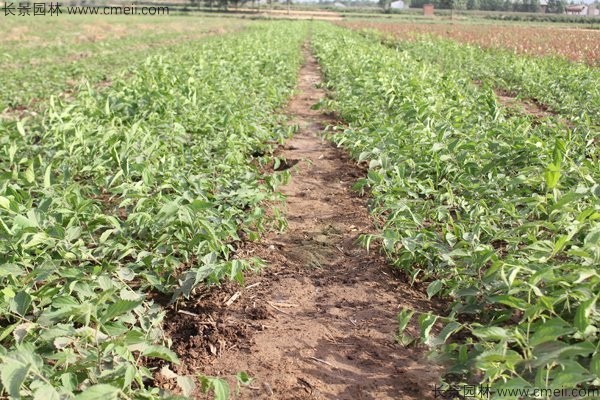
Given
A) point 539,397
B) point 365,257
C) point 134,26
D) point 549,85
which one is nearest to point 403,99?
point 365,257

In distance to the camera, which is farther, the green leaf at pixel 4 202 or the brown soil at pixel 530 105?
the brown soil at pixel 530 105

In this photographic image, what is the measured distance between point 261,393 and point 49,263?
44.5 inches

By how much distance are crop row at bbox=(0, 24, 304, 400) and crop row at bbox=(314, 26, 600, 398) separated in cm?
98

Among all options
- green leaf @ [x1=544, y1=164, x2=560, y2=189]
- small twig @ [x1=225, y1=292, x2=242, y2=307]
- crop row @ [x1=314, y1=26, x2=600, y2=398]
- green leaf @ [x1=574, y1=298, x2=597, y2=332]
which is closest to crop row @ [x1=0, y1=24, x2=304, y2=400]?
small twig @ [x1=225, y1=292, x2=242, y2=307]

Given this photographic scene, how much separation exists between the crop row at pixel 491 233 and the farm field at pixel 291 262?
0.02 m

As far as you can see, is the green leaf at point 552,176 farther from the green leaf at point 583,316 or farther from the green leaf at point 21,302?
the green leaf at point 21,302

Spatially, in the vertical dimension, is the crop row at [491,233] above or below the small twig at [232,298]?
above

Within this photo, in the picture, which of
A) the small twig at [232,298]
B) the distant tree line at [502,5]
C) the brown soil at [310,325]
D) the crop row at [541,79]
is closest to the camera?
the brown soil at [310,325]

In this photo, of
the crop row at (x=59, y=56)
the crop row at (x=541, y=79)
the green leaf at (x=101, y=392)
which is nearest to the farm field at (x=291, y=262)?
the green leaf at (x=101, y=392)

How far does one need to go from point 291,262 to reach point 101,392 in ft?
5.87

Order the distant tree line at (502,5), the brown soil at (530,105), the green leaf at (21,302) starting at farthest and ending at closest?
1. the distant tree line at (502,5)
2. the brown soil at (530,105)
3. the green leaf at (21,302)

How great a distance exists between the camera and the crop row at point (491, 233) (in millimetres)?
1713

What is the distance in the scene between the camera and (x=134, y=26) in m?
36.8

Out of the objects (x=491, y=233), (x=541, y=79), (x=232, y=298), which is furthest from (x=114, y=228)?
(x=541, y=79)
